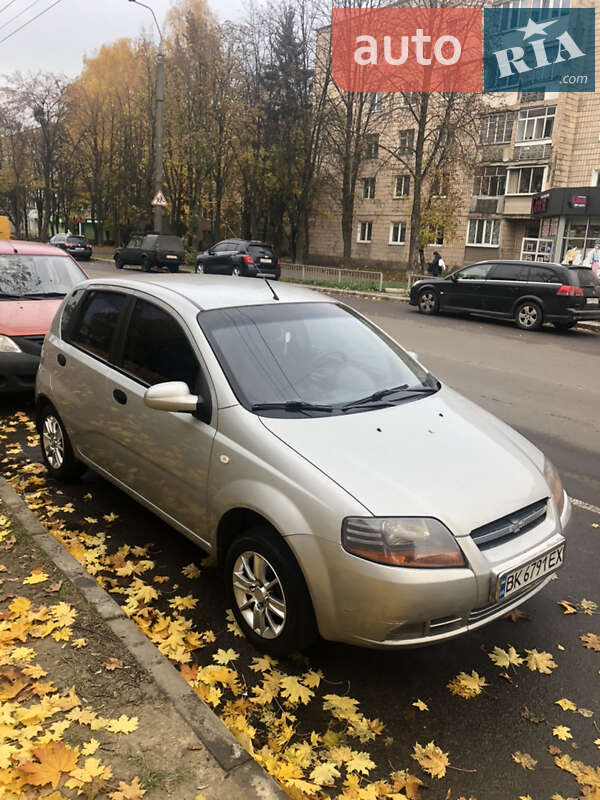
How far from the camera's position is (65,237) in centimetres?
4247

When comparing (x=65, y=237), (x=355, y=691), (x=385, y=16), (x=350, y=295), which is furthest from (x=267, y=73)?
(x=355, y=691)

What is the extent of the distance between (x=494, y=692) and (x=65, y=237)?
145 feet

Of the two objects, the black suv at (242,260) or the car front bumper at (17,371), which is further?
the black suv at (242,260)

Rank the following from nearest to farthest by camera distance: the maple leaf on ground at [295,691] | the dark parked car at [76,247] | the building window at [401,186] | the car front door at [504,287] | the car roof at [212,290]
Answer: the maple leaf on ground at [295,691] → the car roof at [212,290] → the car front door at [504,287] → the dark parked car at [76,247] → the building window at [401,186]

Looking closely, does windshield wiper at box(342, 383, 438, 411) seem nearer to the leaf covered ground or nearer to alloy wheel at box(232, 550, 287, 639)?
alloy wheel at box(232, 550, 287, 639)

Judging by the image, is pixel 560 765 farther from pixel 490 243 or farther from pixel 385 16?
pixel 490 243

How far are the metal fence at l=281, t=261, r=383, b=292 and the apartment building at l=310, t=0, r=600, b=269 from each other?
7.88 m

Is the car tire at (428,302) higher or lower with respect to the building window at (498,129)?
lower

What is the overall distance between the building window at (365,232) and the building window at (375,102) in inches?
446

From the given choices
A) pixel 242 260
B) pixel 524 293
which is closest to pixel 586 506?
pixel 524 293

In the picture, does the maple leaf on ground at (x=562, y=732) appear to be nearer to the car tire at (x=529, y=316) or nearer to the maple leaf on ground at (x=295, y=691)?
the maple leaf on ground at (x=295, y=691)

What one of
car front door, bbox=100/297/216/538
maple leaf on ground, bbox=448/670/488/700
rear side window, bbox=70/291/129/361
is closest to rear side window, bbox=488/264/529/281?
rear side window, bbox=70/291/129/361

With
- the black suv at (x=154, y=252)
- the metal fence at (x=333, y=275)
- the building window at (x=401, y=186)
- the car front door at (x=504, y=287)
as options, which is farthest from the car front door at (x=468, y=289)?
the building window at (x=401, y=186)

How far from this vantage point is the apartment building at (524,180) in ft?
106
